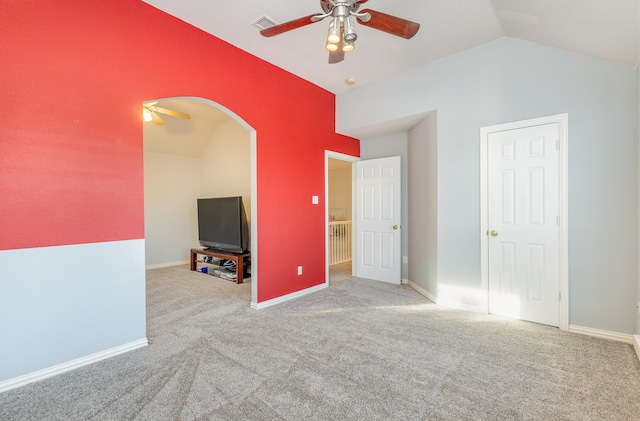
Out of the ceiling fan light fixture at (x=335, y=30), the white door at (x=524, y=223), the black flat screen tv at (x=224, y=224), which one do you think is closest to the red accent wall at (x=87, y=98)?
the ceiling fan light fixture at (x=335, y=30)

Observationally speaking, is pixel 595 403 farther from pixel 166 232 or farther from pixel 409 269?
pixel 166 232

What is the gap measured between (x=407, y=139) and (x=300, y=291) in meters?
2.92

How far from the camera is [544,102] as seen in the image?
2.81 meters

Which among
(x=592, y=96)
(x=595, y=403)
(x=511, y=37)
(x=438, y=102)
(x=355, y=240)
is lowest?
(x=595, y=403)

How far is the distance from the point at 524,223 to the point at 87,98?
164 inches

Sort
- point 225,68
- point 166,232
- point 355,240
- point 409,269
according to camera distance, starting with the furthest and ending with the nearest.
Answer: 1. point 166,232
2. point 355,240
3. point 409,269
4. point 225,68

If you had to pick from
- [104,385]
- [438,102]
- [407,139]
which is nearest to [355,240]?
[407,139]

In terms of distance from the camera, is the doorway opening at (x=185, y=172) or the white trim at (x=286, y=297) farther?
the doorway opening at (x=185, y=172)

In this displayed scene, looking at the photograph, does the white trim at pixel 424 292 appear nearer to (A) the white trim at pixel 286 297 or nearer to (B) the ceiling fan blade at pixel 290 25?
(A) the white trim at pixel 286 297

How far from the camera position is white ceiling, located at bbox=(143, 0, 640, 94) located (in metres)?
2.16

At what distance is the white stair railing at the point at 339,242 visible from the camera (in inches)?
243

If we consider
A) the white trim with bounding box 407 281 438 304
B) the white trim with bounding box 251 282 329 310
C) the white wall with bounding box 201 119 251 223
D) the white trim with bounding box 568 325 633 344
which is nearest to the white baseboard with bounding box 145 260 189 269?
the white wall with bounding box 201 119 251 223

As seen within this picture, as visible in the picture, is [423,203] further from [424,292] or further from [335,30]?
[335,30]

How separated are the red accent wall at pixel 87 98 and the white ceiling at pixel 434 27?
0.96ft
